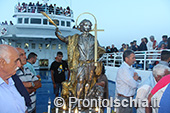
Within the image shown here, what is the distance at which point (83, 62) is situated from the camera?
397cm

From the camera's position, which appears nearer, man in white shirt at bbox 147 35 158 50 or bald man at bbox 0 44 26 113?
bald man at bbox 0 44 26 113

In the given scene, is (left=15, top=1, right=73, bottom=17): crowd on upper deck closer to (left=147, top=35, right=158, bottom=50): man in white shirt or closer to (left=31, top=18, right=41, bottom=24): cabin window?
(left=31, top=18, right=41, bottom=24): cabin window

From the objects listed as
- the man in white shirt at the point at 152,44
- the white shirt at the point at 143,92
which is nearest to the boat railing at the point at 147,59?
the man in white shirt at the point at 152,44

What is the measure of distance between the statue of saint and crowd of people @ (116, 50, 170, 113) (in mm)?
716

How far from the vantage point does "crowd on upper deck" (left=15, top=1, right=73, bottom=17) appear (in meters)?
21.3

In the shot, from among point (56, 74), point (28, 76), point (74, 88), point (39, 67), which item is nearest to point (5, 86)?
point (28, 76)

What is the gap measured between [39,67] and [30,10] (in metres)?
7.77

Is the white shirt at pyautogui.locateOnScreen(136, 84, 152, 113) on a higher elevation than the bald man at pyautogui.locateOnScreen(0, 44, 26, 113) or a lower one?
lower

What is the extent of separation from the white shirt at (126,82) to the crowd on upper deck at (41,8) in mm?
19400

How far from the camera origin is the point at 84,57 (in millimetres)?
4000

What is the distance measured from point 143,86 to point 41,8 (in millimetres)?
21481

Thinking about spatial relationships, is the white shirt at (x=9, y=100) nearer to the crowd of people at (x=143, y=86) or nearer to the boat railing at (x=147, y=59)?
the crowd of people at (x=143, y=86)

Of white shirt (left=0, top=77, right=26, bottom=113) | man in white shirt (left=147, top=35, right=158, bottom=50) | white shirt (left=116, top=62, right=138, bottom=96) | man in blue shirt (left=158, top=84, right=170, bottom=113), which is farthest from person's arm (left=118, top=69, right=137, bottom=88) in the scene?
man in white shirt (left=147, top=35, right=158, bottom=50)

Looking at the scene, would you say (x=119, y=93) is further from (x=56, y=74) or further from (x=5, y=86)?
(x=56, y=74)
